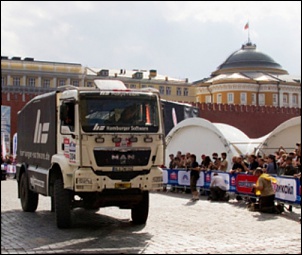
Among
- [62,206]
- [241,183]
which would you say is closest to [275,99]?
[241,183]

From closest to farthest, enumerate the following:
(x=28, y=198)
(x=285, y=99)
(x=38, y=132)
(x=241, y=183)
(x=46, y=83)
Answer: (x=38, y=132) → (x=28, y=198) → (x=241, y=183) → (x=46, y=83) → (x=285, y=99)

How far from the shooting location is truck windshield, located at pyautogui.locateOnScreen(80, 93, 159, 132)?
36.1 ft

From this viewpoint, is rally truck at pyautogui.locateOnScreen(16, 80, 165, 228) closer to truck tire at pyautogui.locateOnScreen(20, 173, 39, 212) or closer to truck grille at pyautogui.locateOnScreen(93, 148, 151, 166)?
truck grille at pyautogui.locateOnScreen(93, 148, 151, 166)

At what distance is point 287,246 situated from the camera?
964 cm

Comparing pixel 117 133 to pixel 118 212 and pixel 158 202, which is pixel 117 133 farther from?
pixel 158 202

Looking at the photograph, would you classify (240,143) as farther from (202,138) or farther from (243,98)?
(243,98)

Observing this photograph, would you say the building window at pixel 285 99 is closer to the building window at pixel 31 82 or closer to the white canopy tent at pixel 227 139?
the building window at pixel 31 82

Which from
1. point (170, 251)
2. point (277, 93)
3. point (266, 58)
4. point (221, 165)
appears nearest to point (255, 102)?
point (277, 93)

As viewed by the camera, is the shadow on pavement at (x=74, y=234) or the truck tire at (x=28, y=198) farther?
the truck tire at (x=28, y=198)

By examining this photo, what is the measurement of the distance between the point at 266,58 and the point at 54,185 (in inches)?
3291

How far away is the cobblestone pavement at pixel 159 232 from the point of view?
936 centimetres

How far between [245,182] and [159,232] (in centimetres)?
627

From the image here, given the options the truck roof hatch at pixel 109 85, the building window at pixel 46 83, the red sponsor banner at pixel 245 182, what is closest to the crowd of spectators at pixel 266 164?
the red sponsor banner at pixel 245 182

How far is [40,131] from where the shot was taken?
43.1ft
